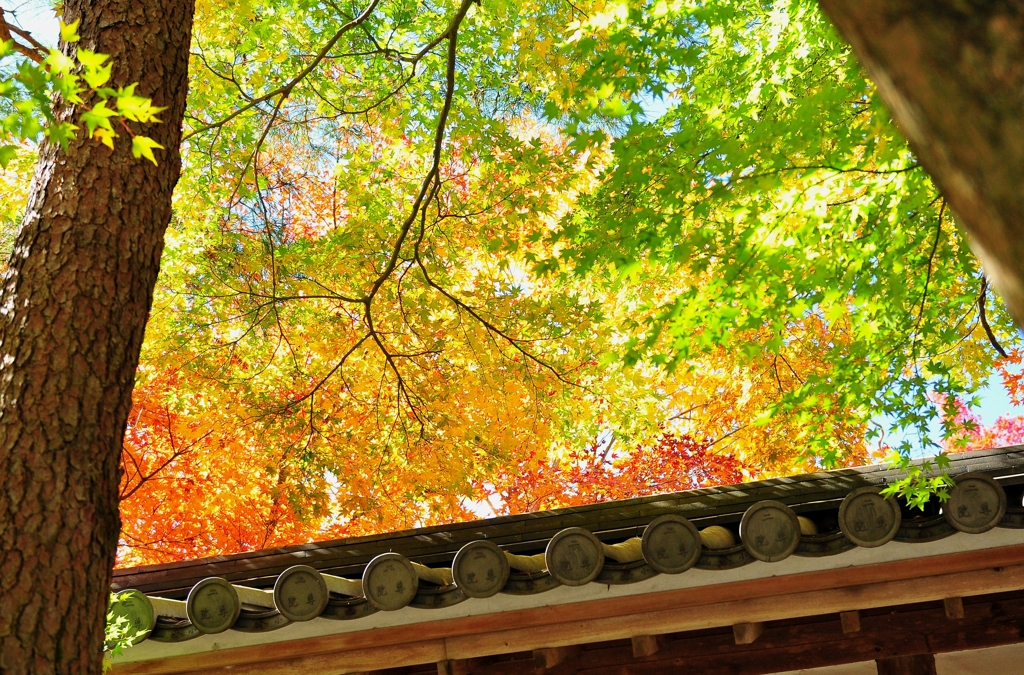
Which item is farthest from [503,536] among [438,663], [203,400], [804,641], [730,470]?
[730,470]

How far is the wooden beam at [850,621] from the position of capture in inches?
159

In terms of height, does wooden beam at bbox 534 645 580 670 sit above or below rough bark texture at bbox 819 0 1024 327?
below

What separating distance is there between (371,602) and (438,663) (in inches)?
21.5

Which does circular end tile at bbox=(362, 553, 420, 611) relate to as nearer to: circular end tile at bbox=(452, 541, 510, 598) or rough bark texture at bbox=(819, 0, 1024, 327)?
circular end tile at bbox=(452, 541, 510, 598)

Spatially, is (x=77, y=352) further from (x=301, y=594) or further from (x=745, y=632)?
(x=745, y=632)

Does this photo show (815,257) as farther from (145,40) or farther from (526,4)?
(526,4)

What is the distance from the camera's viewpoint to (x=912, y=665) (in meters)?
4.17

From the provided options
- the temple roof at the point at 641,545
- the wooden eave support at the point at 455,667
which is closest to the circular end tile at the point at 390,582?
the temple roof at the point at 641,545

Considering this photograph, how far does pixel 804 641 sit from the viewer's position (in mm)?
4281

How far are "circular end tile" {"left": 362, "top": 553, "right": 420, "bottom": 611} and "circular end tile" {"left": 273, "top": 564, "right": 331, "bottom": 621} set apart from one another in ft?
0.75

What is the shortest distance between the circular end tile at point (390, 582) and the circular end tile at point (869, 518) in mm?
2024

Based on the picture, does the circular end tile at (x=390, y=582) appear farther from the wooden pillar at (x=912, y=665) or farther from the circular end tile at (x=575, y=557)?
the wooden pillar at (x=912, y=665)

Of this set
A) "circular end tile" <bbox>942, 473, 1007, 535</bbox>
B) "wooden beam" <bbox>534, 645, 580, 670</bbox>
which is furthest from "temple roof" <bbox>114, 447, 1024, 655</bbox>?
"wooden beam" <bbox>534, 645, 580, 670</bbox>

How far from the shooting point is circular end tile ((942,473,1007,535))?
356cm
